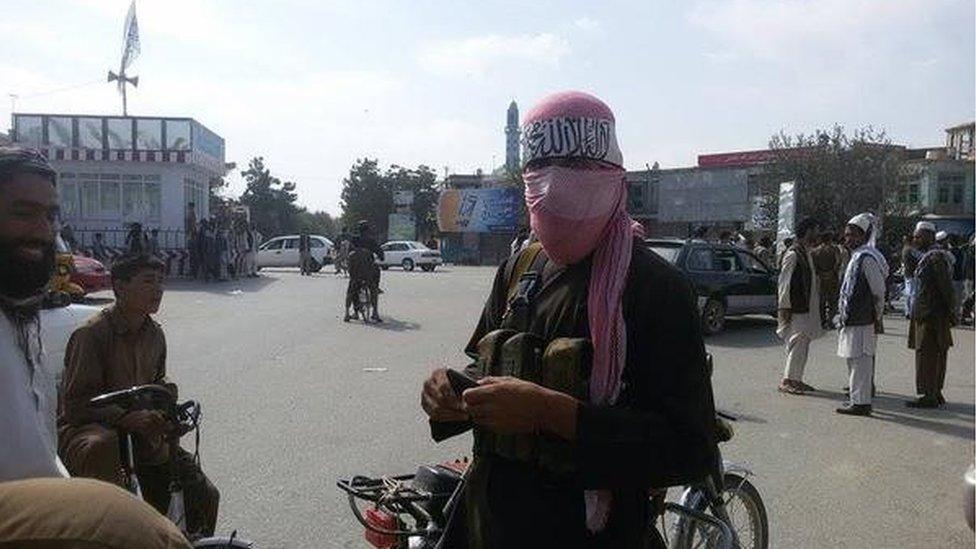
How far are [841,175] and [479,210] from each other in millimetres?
26424

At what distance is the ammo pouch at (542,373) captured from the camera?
1755mm

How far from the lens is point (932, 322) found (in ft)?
27.9

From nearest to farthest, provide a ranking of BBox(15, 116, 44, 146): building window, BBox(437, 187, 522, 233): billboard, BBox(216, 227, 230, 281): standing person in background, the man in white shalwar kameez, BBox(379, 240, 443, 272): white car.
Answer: the man in white shalwar kameez
BBox(216, 227, 230, 281): standing person in background
BBox(15, 116, 44, 146): building window
BBox(379, 240, 443, 272): white car
BBox(437, 187, 522, 233): billboard

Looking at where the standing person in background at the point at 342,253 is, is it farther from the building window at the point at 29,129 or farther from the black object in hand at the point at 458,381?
the black object in hand at the point at 458,381

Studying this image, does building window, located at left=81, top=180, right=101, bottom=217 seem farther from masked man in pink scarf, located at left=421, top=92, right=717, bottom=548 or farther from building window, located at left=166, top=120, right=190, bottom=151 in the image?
masked man in pink scarf, located at left=421, top=92, right=717, bottom=548

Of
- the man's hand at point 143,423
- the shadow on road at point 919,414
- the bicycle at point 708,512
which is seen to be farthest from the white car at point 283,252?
the bicycle at point 708,512

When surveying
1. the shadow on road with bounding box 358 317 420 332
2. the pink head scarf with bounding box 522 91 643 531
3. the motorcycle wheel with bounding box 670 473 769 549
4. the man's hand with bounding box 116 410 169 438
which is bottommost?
the shadow on road with bounding box 358 317 420 332

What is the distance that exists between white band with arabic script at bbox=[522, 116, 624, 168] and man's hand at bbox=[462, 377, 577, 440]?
53 cm

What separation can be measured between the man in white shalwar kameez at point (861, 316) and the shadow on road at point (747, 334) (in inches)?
187

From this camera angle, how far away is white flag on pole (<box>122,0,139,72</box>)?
33.5 metres

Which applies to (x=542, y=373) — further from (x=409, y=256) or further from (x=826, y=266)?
(x=409, y=256)

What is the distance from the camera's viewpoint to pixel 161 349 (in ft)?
13.1

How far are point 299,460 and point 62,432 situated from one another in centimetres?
279

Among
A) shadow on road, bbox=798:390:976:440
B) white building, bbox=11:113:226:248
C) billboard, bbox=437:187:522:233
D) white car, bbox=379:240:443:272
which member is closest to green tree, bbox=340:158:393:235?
billboard, bbox=437:187:522:233
